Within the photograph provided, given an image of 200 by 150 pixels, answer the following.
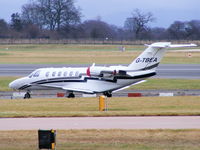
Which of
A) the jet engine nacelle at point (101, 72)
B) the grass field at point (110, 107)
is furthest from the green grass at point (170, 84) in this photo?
the grass field at point (110, 107)

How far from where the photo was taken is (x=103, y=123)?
22266 millimetres

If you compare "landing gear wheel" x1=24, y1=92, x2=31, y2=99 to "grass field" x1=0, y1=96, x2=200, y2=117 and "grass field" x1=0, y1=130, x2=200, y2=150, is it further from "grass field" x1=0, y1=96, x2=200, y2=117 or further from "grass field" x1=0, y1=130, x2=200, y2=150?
"grass field" x1=0, y1=130, x2=200, y2=150

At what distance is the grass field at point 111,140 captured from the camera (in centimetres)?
1781

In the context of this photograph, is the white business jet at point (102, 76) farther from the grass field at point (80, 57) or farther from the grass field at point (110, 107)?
the grass field at point (80, 57)

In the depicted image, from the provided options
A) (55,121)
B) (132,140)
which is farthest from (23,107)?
(132,140)

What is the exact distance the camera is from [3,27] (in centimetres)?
15700

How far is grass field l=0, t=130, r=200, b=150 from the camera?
17.8m

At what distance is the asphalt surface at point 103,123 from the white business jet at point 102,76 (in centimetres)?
1451

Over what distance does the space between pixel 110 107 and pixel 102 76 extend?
9974 mm

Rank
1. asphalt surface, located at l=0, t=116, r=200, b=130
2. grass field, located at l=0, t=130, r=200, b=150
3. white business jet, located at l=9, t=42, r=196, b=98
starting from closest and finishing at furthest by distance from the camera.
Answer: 1. grass field, located at l=0, t=130, r=200, b=150
2. asphalt surface, located at l=0, t=116, r=200, b=130
3. white business jet, located at l=9, t=42, r=196, b=98

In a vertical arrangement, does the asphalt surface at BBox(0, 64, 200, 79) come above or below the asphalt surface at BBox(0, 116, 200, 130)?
below

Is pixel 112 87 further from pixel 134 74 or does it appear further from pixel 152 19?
pixel 152 19

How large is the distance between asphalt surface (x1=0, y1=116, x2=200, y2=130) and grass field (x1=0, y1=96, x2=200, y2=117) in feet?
3.19

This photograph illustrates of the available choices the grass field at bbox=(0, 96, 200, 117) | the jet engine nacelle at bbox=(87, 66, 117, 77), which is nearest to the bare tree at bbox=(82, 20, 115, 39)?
the jet engine nacelle at bbox=(87, 66, 117, 77)
